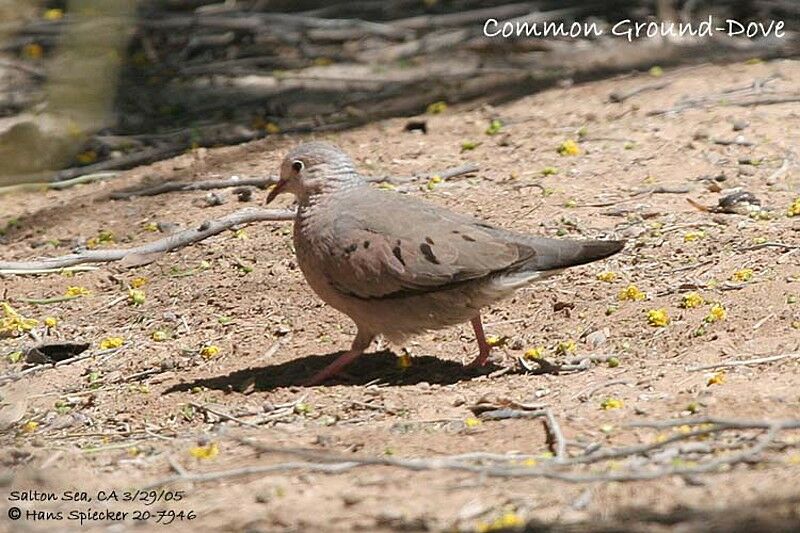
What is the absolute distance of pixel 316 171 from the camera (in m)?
5.98

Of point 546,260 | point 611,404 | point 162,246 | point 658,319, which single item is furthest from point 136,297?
point 611,404

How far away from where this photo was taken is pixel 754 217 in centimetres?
687

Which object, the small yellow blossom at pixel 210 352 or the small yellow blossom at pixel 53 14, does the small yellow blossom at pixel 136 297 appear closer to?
the small yellow blossom at pixel 210 352

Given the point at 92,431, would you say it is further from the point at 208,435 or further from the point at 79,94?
the point at 79,94

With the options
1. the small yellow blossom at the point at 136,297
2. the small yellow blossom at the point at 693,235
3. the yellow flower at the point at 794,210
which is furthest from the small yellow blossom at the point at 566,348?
the small yellow blossom at the point at 136,297

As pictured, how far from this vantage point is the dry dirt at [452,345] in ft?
13.4

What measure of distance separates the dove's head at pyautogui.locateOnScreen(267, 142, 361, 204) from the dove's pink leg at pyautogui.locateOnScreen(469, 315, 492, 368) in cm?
89

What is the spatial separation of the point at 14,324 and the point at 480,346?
242cm

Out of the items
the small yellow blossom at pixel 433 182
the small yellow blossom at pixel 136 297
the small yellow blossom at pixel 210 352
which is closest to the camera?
the small yellow blossom at pixel 210 352

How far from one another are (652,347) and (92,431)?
243 cm

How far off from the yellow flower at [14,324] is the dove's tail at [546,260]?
98.0 inches

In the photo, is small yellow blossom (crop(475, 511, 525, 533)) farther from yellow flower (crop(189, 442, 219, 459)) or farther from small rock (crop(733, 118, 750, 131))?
small rock (crop(733, 118, 750, 131))

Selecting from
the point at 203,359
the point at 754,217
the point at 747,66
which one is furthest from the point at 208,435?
the point at 747,66

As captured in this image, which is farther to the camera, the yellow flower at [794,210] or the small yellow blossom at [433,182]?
the small yellow blossom at [433,182]
